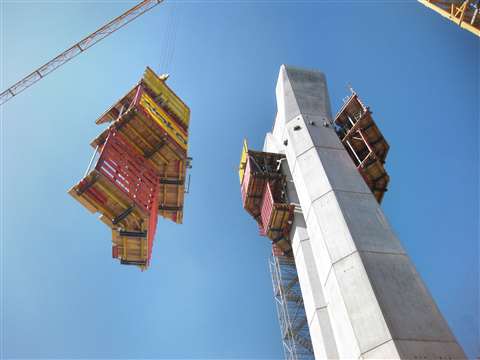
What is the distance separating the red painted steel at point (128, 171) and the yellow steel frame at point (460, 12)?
20.7 metres

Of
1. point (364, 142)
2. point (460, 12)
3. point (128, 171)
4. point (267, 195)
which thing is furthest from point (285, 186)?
point (460, 12)

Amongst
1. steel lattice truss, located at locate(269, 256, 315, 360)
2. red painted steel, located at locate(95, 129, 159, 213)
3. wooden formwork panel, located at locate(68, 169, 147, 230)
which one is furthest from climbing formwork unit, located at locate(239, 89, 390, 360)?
wooden formwork panel, located at locate(68, 169, 147, 230)

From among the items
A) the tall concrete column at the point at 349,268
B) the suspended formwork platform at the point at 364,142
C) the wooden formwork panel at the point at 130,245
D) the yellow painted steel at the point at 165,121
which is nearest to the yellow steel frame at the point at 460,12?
the suspended formwork platform at the point at 364,142

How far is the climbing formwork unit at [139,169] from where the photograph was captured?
71.9 feet

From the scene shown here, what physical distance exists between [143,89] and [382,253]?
2024 cm

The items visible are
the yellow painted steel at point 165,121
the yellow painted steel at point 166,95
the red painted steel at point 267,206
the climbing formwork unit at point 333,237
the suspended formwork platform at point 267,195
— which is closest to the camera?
the climbing formwork unit at point 333,237

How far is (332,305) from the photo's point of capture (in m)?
17.7

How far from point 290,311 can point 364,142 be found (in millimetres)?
13799

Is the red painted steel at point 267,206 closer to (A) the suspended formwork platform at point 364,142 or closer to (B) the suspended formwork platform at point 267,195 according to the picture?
(B) the suspended formwork platform at point 267,195

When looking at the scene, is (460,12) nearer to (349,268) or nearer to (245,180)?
(349,268)

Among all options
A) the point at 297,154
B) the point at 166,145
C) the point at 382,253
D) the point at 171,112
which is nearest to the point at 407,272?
the point at 382,253

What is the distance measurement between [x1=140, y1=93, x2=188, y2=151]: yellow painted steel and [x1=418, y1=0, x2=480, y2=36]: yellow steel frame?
59.8 ft

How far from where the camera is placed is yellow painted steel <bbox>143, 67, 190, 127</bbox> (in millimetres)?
29875

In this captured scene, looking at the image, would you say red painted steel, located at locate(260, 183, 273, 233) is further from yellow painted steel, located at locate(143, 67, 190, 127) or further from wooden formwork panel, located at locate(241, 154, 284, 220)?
yellow painted steel, located at locate(143, 67, 190, 127)
